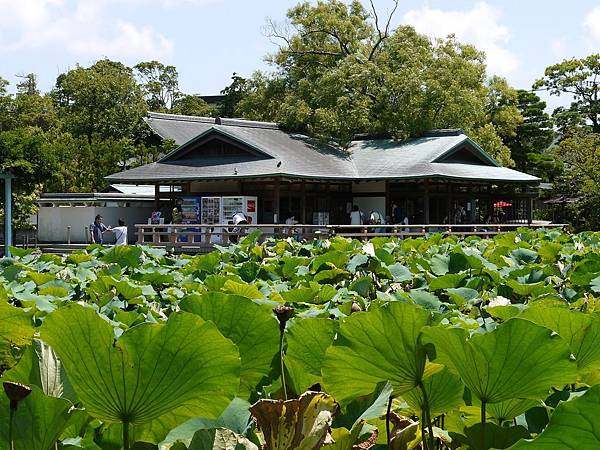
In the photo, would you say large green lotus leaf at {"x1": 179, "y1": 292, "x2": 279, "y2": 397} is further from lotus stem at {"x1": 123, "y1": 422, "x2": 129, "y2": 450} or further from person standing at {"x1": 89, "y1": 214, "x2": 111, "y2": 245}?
person standing at {"x1": 89, "y1": 214, "x2": 111, "y2": 245}

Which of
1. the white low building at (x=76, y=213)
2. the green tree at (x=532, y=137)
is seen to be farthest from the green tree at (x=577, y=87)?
the white low building at (x=76, y=213)

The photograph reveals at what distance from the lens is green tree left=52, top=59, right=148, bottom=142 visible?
3309 centimetres

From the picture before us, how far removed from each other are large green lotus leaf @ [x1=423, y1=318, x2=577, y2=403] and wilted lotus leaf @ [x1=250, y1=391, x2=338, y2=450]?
13 centimetres

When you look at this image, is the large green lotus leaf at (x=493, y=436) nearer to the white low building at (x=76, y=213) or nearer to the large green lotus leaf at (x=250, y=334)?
the large green lotus leaf at (x=250, y=334)

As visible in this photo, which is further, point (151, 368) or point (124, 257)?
point (124, 257)

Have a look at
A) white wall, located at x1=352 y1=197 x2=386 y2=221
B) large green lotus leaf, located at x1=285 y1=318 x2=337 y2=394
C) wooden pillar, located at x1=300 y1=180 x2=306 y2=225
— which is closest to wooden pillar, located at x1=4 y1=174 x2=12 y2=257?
wooden pillar, located at x1=300 y1=180 x2=306 y2=225

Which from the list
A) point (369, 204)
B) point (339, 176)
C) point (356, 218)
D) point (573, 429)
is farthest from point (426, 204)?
A: point (573, 429)

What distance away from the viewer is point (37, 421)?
678mm

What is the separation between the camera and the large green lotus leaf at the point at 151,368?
2.37 feet

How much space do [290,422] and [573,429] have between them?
0.31 m

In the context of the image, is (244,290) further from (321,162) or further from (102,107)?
(102,107)

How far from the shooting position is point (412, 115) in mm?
30266

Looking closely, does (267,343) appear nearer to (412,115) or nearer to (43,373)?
(43,373)

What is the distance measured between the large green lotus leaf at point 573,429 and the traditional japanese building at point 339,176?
22729mm
